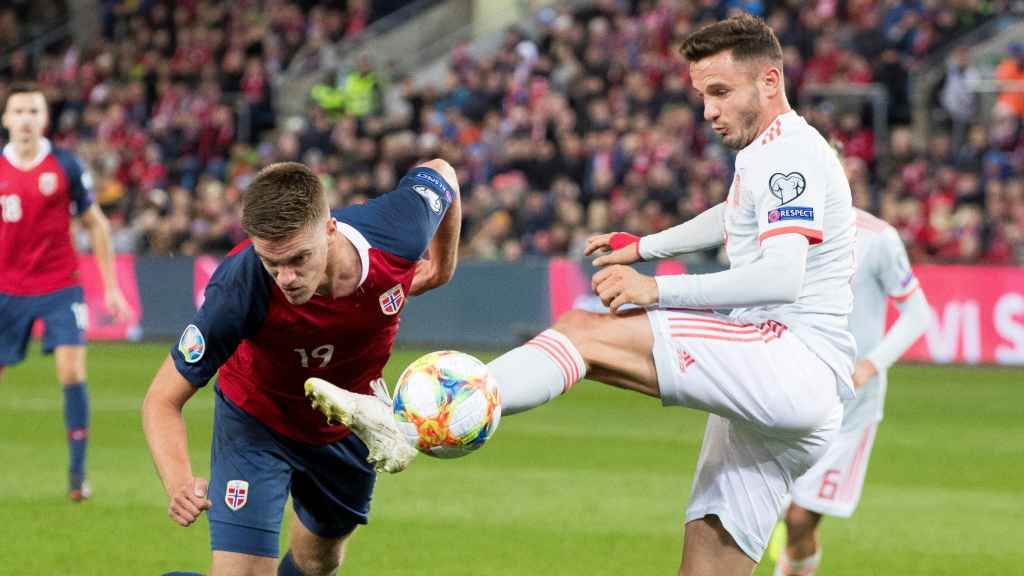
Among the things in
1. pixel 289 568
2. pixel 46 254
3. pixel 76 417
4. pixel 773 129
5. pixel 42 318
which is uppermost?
pixel 773 129

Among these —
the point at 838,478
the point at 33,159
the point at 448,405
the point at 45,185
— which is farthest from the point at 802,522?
the point at 33,159

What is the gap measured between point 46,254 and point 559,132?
12.3m

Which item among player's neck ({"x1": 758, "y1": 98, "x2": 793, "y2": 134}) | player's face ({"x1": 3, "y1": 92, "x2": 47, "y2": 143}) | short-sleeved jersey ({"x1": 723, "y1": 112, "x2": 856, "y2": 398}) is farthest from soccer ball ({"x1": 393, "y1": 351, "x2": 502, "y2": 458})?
player's face ({"x1": 3, "y1": 92, "x2": 47, "y2": 143})

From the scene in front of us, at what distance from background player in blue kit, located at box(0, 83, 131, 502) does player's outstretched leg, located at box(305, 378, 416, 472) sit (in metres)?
5.41

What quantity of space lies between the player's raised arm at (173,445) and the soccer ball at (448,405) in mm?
671

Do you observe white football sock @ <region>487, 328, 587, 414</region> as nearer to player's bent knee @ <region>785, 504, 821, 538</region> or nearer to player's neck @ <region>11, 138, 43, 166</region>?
player's bent knee @ <region>785, 504, 821, 538</region>


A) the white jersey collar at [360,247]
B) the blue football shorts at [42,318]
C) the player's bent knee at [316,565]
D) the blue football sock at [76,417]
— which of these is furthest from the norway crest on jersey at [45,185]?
the white jersey collar at [360,247]

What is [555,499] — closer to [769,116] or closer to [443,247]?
Result: [443,247]

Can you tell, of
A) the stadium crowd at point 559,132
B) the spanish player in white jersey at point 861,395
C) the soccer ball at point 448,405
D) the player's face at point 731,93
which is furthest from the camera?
the stadium crowd at point 559,132

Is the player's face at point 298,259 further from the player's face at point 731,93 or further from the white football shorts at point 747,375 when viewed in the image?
the player's face at point 731,93

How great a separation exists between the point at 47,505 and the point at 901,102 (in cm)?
1447

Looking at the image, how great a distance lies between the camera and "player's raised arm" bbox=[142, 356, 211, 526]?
462 cm

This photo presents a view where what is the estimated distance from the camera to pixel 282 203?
15.8ft

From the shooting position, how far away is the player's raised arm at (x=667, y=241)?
5238 mm
